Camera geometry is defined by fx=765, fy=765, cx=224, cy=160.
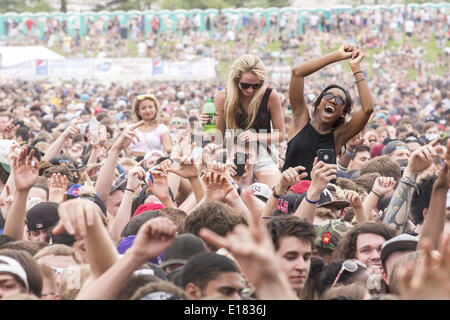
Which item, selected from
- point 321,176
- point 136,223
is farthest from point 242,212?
point 136,223

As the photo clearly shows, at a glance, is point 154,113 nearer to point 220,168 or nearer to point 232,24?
point 220,168

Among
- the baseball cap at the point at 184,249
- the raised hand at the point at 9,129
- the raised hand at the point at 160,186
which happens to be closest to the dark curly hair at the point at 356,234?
the baseball cap at the point at 184,249

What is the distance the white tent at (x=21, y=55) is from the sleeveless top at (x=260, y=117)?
1203 inches

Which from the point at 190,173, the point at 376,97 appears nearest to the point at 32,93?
the point at 376,97

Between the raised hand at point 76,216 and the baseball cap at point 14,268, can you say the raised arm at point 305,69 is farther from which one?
the raised hand at point 76,216

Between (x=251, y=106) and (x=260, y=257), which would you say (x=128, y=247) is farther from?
(x=251, y=106)

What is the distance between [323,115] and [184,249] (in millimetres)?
2150

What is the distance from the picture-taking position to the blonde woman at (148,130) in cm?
Result: 915

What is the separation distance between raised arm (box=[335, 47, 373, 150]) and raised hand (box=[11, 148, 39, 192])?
2.47 meters

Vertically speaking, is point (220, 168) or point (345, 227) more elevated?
point (220, 168)

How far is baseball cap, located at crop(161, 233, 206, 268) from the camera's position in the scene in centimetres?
412

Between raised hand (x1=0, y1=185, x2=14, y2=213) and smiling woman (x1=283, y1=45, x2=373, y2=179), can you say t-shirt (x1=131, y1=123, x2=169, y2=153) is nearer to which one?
smiling woman (x1=283, y1=45, x2=373, y2=179)
